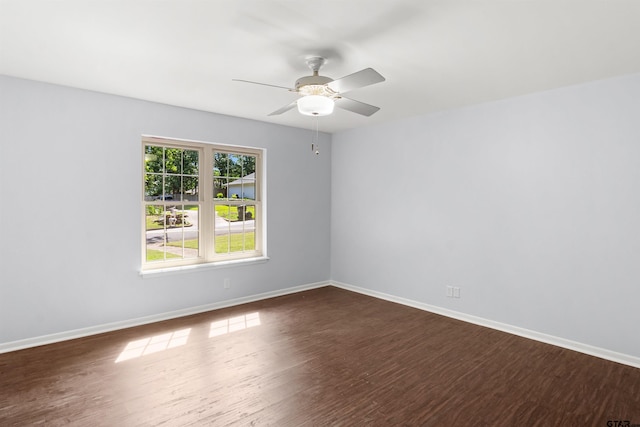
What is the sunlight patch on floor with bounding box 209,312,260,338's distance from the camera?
375 cm

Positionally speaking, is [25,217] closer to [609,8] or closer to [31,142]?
[31,142]

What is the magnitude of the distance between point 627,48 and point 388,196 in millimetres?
2940

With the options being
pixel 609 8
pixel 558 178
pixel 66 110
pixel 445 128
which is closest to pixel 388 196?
pixel 445 128

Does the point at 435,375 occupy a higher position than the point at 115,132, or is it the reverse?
the point at 115,132

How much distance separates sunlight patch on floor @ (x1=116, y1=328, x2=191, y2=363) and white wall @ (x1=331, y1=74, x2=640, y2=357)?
2.79 meters

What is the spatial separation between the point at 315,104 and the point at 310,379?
213 centimetres

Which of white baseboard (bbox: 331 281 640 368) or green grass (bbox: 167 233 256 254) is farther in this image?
green grass (bbox: 167 233 256 254)

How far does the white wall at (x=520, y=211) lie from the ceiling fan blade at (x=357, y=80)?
2.22 metres

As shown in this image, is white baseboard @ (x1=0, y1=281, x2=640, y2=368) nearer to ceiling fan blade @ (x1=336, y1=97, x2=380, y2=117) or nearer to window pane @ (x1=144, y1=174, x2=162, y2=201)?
window pane @ (x1=144, y1=174, x2=162, y2=201)

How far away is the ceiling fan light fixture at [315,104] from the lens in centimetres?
261

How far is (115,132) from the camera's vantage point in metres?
3.75

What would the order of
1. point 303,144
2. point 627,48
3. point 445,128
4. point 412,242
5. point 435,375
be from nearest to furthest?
point 627,48
point 435,375
point 445,128
point 412,242
point 303,144

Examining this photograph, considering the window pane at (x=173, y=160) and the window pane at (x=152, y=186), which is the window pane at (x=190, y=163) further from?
the window pane at (x=152, y=186)

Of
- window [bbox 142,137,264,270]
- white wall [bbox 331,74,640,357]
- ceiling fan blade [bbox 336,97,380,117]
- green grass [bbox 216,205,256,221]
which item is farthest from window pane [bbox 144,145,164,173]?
white wall [bbox 331,74,640,357]
